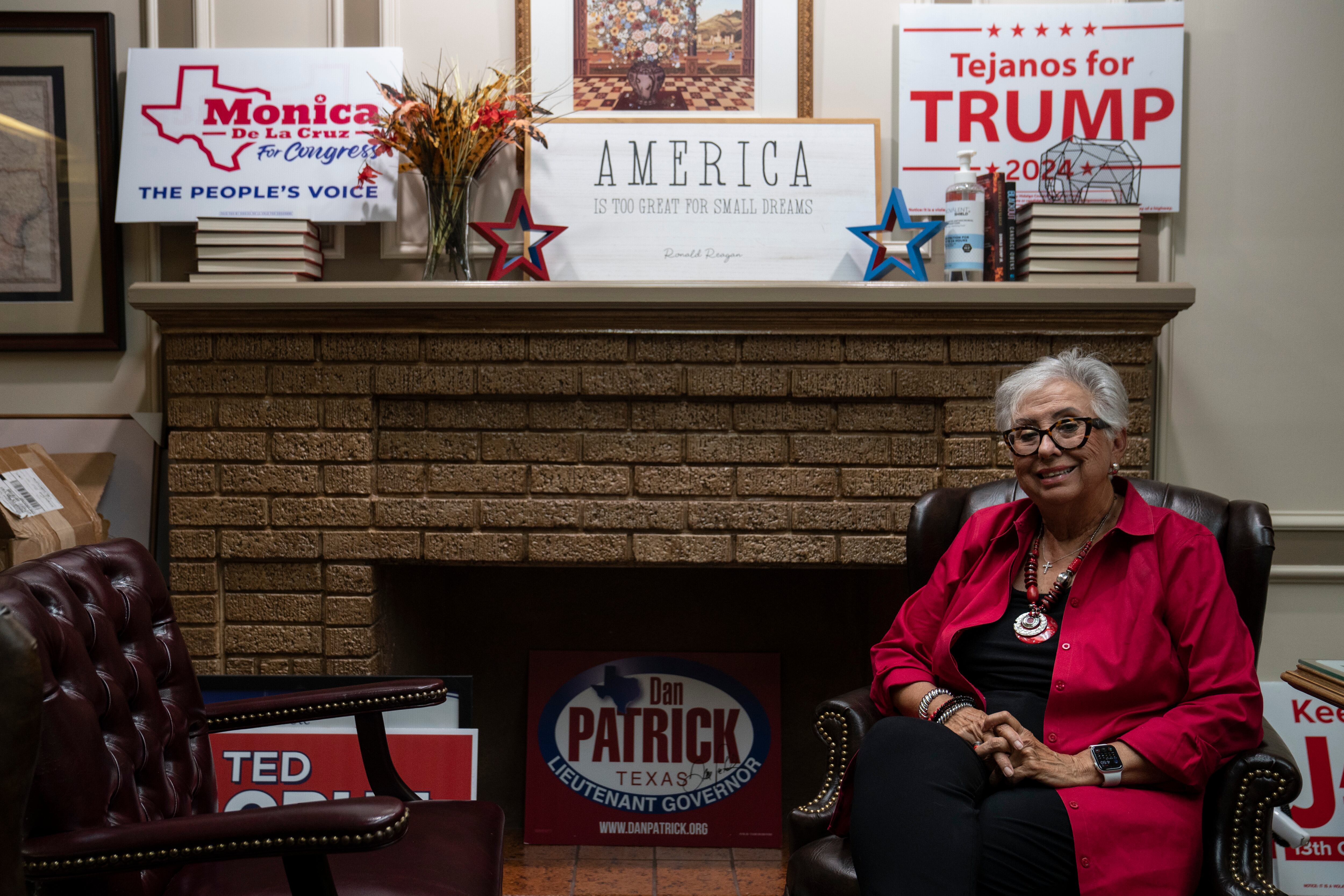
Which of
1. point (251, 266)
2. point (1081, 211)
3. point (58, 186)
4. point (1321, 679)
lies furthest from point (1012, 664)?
point (58, 186)

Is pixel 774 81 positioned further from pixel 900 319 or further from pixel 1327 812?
pixel 1327 812

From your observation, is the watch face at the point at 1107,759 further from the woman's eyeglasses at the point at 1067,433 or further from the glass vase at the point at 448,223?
the glass vase at the point at 448,223

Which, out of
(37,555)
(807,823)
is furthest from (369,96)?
(807,823)

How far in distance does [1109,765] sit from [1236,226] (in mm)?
1642

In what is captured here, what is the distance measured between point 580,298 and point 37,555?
1351mm

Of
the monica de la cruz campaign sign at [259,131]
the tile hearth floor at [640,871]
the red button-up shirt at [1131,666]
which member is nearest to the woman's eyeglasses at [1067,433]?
the red button-up shirt at [1131,666]

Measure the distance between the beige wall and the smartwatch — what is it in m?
1.27

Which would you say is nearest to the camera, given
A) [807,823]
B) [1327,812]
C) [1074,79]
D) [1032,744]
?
[1032,744]

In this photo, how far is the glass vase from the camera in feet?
7.56

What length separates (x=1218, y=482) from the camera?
2430mm

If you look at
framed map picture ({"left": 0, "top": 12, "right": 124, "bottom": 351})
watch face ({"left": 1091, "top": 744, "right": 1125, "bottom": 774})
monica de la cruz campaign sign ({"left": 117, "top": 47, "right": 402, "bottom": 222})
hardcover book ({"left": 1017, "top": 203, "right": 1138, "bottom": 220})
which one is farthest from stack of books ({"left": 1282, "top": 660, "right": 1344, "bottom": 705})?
framed map picture ({"left": 0, "top": 12, "right": 124, "bottom": 351})

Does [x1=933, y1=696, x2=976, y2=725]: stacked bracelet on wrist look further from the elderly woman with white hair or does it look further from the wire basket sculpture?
the wire basket sculpture

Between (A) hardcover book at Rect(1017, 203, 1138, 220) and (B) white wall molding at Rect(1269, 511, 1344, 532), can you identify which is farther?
(B) white wall molding at Rect(1269, 511, 1344, 532)

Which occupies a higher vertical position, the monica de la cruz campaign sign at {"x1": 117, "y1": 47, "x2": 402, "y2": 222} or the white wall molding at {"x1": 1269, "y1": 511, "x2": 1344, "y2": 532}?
the monica de la cruz campaign sign at {"x1": 117, "y1": 47, "x2": 402, "y2": 222}
